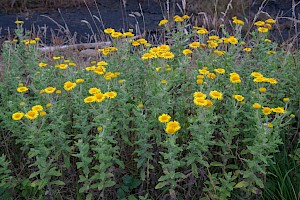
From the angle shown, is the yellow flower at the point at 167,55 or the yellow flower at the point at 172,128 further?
the yellow flower at the point at 167,55

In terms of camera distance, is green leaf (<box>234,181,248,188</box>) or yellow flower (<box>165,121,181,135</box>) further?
green leaf (<box>234,181,248,188</box>)

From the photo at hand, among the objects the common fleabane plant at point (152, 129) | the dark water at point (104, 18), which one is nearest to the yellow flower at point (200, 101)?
the common fleabane plant at point (152, 129)

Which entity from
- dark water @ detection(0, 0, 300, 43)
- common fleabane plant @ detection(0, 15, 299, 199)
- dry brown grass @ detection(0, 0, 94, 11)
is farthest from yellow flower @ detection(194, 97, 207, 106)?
dry brown grass @ detection(0, 0, 94, 11)

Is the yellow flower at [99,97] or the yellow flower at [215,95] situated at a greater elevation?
the yellow flower at [99,97]

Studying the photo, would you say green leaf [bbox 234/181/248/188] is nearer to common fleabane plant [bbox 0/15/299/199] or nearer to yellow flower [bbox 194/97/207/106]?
common fleabane plant [bbox 0/15/299/199]

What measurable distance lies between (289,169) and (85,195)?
4.24 ft

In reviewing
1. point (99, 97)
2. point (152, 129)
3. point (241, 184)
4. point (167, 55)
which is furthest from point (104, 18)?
point (241, 184)

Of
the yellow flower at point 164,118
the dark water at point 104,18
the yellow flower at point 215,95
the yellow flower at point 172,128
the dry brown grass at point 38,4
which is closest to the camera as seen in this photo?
the yellow flower at point 172,128

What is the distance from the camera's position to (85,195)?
7.95 feet

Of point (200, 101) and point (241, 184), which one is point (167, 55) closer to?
point (200, 101)

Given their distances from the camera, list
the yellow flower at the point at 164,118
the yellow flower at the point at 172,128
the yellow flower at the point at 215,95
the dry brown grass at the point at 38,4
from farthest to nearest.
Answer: the dry brown grass at the point at 38,4, the yellow flower at the point at 215,95, the yellow flower at the point at 164,118, the yellow flower at the point at 172,128

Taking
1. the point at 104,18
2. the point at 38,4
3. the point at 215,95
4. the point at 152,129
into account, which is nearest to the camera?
the point at 215,95

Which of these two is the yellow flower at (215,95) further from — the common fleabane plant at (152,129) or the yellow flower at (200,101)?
the yellow flower at (200,101)

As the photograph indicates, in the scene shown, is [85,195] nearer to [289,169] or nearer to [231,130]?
[231,130]
